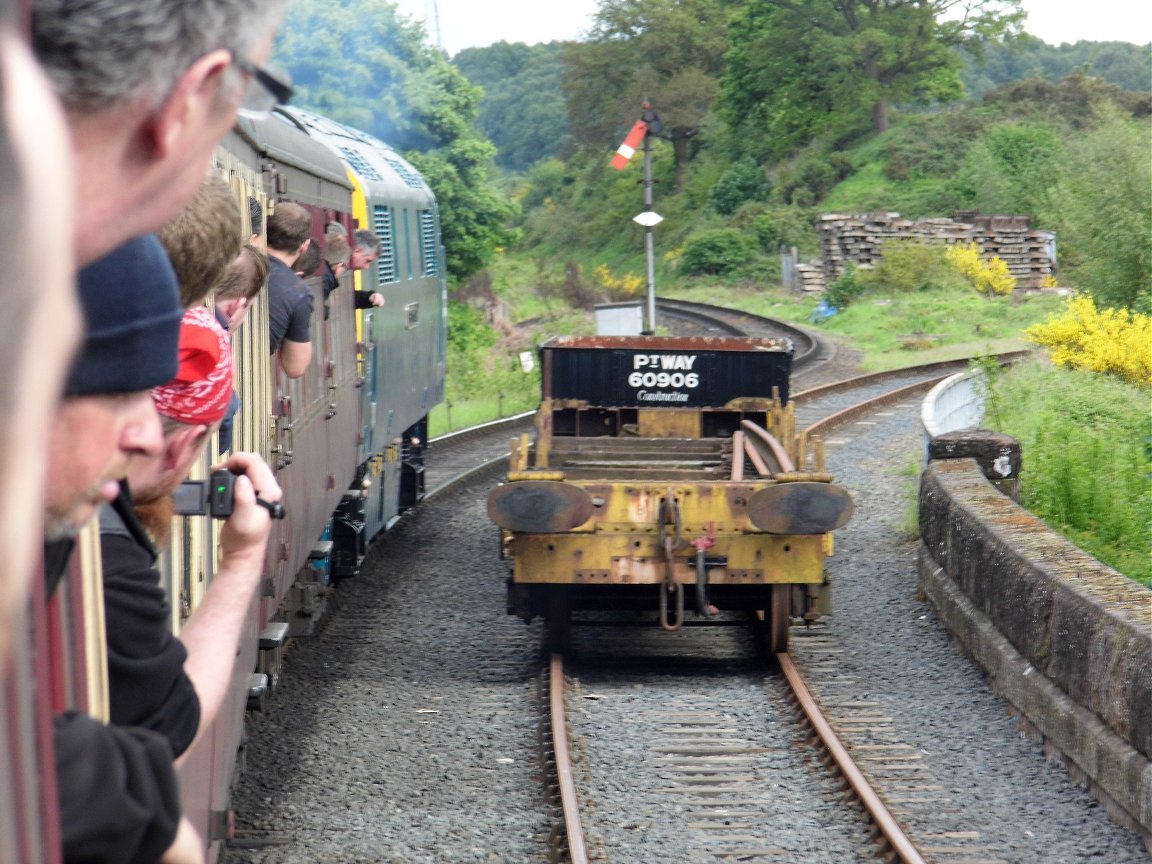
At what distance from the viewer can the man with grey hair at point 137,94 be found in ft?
3.73

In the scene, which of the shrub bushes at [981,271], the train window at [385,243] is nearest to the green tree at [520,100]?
the shrub bushes at [981,271]

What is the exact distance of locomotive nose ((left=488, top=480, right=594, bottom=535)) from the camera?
28.0 feet

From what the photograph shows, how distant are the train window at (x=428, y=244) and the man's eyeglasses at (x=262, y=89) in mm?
12357

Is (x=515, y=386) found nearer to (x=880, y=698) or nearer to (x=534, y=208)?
(x=880, y=698)

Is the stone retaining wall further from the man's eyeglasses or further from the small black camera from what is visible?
the man's eyeglasses

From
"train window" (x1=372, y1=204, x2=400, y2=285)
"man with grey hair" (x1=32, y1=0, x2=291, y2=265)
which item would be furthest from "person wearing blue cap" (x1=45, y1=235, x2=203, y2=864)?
"train window" (x1=372, y1=204, x2=400, y2=285)

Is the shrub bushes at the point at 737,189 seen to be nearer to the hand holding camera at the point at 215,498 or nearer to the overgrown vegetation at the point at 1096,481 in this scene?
the overgrown vegetation at the point at 1096,481

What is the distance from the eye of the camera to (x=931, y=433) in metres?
14.1

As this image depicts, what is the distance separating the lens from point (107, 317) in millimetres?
1416

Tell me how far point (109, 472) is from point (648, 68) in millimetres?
70369

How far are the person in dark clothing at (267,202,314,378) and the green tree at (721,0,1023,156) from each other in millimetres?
60141

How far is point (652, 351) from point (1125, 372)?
10.3 meters

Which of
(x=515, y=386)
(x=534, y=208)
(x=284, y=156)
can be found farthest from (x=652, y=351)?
(x=534, y=208)

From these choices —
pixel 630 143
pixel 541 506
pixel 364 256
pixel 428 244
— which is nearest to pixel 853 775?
pixel 541 506
